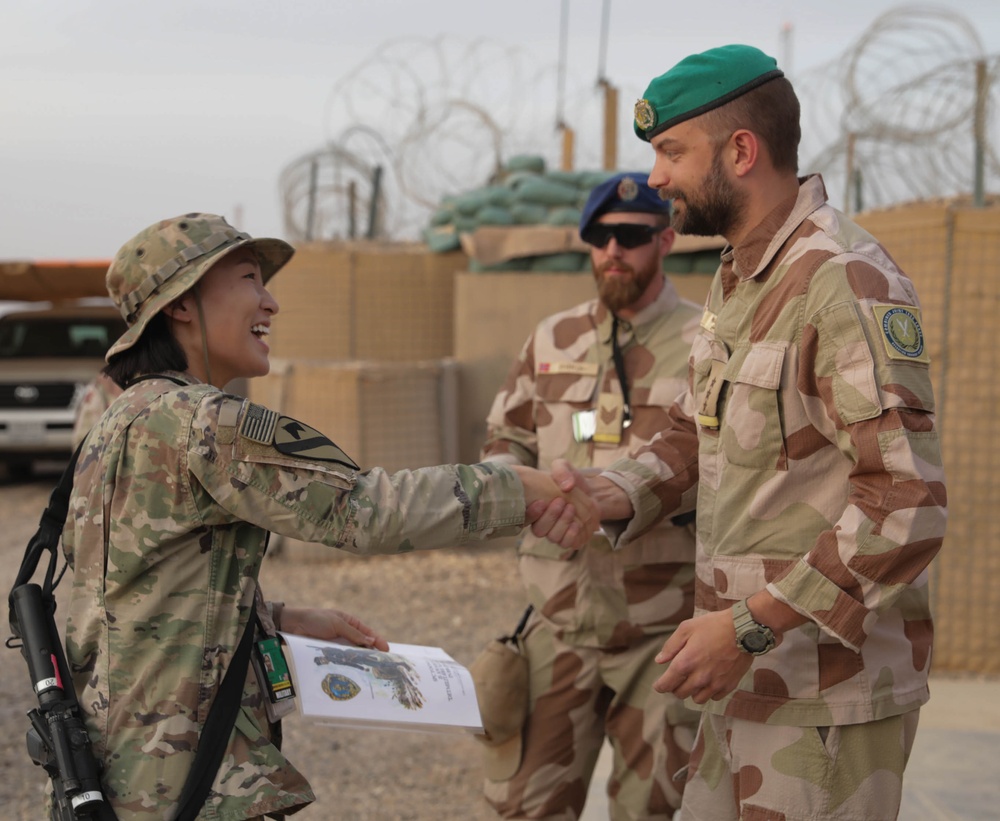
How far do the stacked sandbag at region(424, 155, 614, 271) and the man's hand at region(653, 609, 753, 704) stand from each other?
7130mm

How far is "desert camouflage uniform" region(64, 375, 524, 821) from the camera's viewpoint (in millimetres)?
1993

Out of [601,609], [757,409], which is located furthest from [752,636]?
[601,609]

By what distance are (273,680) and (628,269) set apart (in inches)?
73.3

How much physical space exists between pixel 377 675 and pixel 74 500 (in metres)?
0.67

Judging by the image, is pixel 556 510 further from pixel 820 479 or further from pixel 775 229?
pixel 775 229

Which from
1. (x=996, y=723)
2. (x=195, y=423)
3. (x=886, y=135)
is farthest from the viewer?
(x=886, y=135)

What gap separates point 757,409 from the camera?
7.16 ft

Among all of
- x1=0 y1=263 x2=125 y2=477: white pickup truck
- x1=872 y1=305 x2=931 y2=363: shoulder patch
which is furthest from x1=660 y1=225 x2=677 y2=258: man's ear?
x1=0 y1=263 x2=125 y2=477: white pickup truck

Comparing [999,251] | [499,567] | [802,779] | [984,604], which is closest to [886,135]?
[999,251]

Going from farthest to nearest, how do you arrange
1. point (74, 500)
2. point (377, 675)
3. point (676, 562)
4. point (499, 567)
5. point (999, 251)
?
1. point (499, 567)
2. point (999, 251)
3. point (676, 562)
4. point (377, 675)
5. point (74, 500)

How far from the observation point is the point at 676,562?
3.30m

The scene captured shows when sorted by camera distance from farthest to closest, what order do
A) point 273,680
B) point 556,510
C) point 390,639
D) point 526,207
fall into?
point 526,207, point 390,639, point 556,510, point 273,680

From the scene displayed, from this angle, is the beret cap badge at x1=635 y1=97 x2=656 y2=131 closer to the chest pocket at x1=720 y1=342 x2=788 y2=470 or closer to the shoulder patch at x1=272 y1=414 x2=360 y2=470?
the chest pocket at x1=720 y1=342 x2=788 y2=470

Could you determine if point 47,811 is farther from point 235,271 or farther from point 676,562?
point 676,562
